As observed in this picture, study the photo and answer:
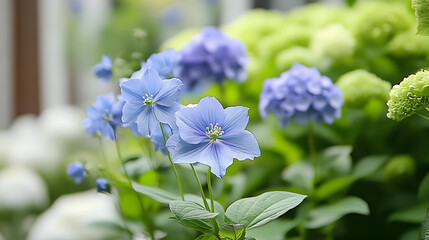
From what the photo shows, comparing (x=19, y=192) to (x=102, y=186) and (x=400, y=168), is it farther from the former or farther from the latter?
(x=400, y=168)

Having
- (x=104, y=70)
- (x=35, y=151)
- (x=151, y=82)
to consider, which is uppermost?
(x=35, y=151)

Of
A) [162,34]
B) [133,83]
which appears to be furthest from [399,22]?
[162,34]

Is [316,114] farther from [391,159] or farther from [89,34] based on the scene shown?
[89,34]

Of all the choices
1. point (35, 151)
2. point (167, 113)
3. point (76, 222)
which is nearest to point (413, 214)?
point (167, 113)

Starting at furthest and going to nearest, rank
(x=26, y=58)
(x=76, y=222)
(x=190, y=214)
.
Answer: (x=26, y=58)
(x=76, y=222)
(x=190, y=214)

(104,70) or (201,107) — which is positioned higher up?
(104,70)

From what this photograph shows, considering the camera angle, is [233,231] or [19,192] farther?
[19,192]
